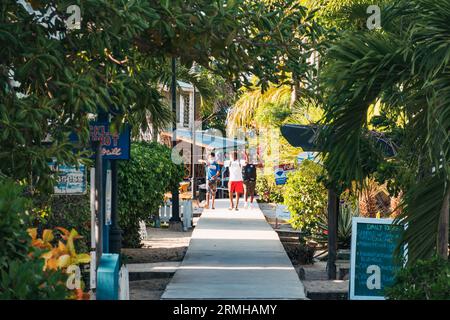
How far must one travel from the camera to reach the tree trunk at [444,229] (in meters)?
9.50

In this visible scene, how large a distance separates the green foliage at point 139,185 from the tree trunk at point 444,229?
1121 centimetres

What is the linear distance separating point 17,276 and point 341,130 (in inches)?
177

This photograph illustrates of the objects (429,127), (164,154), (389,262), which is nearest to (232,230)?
(164,154)

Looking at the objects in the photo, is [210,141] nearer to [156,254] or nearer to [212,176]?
[212,176]

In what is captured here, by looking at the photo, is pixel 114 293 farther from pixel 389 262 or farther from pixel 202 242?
pixel 202 242

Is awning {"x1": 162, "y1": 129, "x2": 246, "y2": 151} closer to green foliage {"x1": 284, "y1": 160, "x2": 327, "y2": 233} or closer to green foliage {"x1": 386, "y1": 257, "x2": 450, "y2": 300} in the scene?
green foliage {"x1": 284, "y1": 160, "x2": 327, "y2": 233}

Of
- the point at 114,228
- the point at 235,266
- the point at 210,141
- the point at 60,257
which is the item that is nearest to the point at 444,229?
the point at 60,257

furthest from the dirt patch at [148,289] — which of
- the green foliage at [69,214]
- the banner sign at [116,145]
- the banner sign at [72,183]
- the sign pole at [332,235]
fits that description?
the sign pole at [332,235]

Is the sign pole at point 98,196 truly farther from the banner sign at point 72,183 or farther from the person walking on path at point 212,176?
the person walking on path at point 212,176

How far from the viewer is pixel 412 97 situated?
31.7 feet

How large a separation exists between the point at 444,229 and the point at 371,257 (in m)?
3.98

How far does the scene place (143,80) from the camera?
12.4 m

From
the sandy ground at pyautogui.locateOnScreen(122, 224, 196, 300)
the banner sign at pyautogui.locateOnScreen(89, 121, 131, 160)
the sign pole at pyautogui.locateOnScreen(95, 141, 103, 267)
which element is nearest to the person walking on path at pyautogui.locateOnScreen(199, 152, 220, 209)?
the sandy ground at pyautogui.locateOnScreen(122, 224, 196, 300)

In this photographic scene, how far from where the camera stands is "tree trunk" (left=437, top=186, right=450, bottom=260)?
31.2 feet
